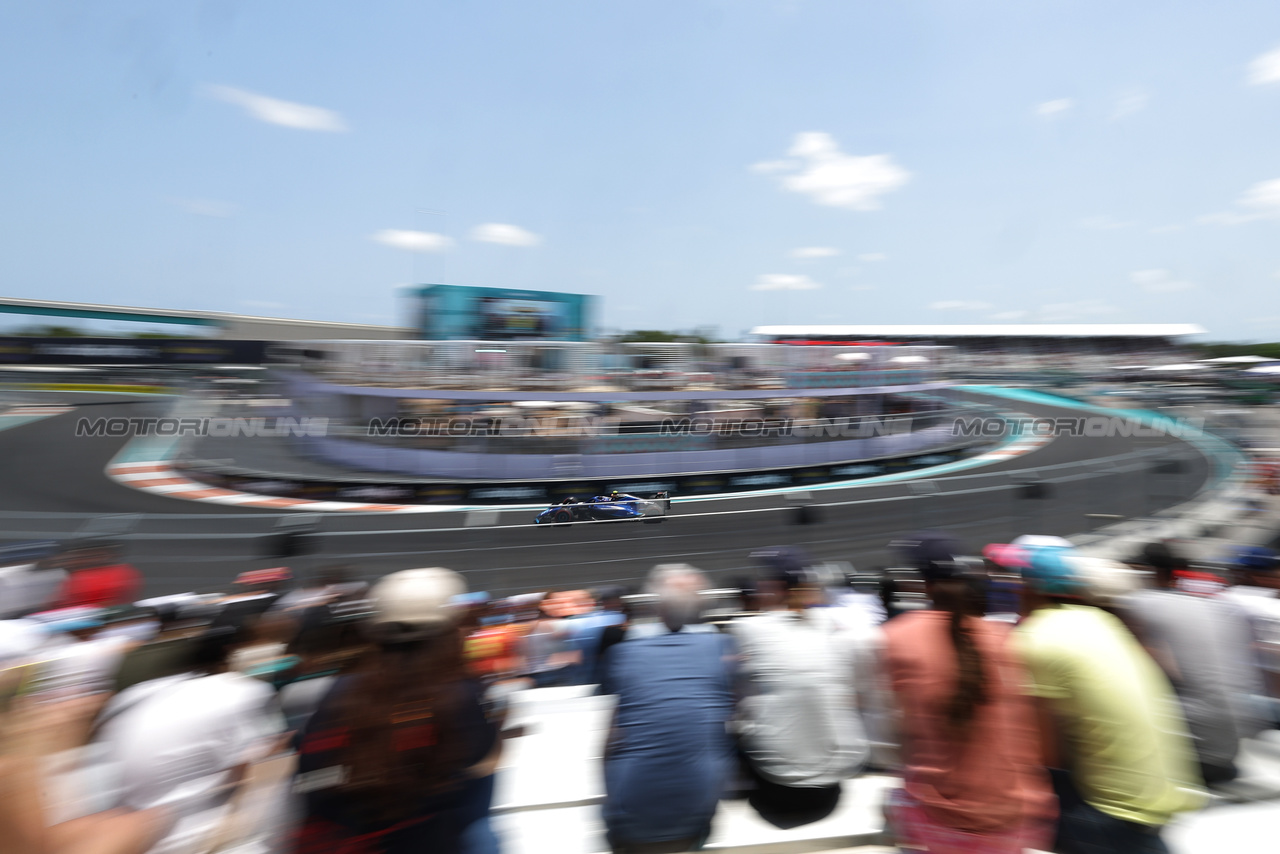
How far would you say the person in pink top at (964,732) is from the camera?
171 cm

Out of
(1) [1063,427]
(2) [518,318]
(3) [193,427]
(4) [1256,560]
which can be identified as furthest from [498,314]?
(4) [1256,560]

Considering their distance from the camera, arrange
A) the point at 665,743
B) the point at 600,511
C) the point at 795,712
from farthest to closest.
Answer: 1. the point at 600,511
2. the point at 795,712
3. the point at 665,743

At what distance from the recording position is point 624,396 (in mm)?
18844

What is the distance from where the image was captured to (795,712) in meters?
2.21

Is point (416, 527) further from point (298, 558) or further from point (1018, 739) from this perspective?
point (1018, 739)

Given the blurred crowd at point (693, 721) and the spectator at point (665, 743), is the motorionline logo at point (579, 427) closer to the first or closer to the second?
the blurred crowd at point (693, 721)

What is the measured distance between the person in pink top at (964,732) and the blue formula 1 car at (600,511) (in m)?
11.8

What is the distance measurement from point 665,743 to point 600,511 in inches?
474

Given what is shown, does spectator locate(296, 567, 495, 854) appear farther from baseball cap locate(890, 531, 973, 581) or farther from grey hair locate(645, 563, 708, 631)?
baseball cap locate(890, 531, 973, 581)

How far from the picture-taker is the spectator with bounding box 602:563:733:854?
2.02 meters

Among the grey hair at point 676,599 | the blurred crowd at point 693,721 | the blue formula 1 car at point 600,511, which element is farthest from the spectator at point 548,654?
the blue formula 1 car at point 600,511

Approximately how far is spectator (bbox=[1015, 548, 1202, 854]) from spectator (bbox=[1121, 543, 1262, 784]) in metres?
0.55

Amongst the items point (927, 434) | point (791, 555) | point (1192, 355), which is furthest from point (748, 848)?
point (1192, 355)

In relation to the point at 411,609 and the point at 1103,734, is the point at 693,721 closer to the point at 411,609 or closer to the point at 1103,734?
the point at 411,609
